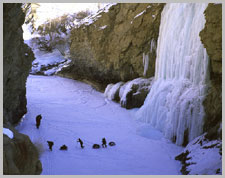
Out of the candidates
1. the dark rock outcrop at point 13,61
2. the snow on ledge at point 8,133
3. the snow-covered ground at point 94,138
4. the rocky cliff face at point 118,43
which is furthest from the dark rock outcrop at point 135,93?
the snow on ledge at point 8,133

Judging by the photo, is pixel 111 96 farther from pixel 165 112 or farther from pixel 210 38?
pixel 210 38

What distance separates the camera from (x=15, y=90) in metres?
10.8

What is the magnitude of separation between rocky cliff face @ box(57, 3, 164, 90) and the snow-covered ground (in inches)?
109

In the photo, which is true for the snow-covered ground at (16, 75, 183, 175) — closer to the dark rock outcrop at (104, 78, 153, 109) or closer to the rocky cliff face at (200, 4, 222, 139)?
the dark rock outcrop at (104, 78, 153, 109)

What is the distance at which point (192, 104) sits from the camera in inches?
369

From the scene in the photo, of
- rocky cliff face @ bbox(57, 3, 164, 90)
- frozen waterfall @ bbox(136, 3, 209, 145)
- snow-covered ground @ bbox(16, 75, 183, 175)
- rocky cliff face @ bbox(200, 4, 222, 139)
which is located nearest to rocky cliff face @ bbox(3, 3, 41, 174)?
snow-covered ground @ bbox(16, 75, 183, 175)

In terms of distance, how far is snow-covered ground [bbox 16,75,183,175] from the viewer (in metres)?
7.82

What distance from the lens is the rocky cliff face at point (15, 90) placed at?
14.5 ft

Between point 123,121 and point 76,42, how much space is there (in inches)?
481

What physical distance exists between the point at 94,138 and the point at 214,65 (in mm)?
5434

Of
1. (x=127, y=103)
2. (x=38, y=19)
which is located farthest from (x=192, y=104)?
(x=38, y=19)

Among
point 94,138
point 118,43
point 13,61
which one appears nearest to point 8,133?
point 13,61

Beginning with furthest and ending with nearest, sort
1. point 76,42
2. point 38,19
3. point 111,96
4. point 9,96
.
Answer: point 38,19, point 76,42, point 111,96, point 9,96

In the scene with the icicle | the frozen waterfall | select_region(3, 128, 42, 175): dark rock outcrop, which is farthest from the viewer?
the icicle
